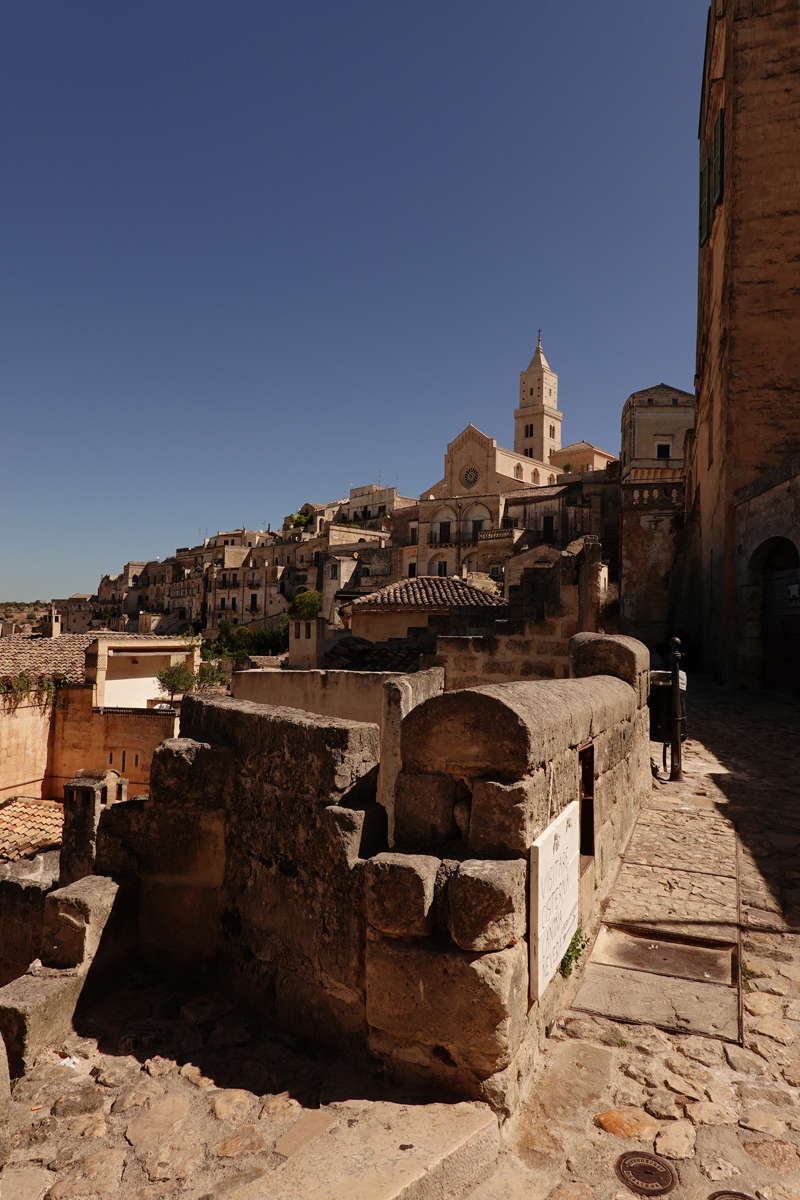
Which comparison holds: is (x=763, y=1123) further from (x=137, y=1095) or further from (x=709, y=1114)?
(x=137, y=1095)

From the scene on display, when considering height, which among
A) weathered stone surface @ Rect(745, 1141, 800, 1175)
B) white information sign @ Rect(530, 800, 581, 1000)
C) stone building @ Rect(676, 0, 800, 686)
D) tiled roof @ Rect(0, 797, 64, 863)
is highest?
stone building @ Rect(676, 0, 800, 686)

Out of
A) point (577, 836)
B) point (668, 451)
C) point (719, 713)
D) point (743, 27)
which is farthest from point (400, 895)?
point (668, 451)

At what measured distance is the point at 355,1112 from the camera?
2.40 metres

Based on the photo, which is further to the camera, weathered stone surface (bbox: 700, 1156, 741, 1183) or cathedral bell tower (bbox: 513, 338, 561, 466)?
cathedral bell tower (bbox: 513, 338, 561, 466)

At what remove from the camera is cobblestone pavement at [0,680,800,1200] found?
218 cm

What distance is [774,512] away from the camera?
1266 cm

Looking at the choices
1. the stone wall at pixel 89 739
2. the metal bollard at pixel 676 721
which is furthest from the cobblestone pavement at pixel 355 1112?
the stone wall at pixel 89 739

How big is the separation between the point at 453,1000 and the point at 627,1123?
2.52 feet

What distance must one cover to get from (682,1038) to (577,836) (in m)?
0.93

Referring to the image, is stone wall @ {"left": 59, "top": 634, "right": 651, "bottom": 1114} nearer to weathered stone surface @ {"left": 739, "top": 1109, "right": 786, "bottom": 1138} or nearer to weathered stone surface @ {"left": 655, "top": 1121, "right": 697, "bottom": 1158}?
weathered stone surface @ {"left": 655, "top": 1121, "right": 697, "bottom": 1158}

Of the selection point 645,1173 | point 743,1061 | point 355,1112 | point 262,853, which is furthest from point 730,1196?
point 262,853

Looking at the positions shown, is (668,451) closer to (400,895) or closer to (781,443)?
(781,443)

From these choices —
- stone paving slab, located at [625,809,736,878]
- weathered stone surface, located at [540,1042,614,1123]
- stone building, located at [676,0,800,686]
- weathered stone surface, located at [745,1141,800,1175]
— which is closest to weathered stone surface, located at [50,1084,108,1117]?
weathered stone surface, located at [540,1042,614,1123]

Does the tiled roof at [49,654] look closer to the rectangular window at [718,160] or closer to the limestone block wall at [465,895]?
the limestone block wall at [465,895]
